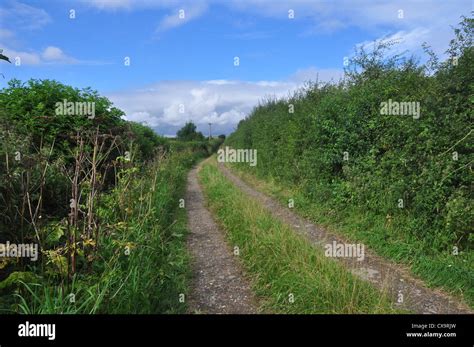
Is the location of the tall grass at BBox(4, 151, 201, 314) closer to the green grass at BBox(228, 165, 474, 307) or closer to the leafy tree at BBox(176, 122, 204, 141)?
the green grass at BBox(228, 165, 474, 307)

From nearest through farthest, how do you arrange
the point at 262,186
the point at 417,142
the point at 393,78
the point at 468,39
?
1. the point at 468,39
2. the point at 417,142
3. the point at 393,78
4. the point at 262,186

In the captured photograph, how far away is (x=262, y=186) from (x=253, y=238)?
735 cm

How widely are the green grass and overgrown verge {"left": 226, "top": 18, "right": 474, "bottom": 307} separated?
1cm

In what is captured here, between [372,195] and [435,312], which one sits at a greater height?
[372,195]

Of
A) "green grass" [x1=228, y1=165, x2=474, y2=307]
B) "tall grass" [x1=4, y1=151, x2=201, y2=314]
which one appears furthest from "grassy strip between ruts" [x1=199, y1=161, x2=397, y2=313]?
"green grass" [x1=228, y1=165, x2=474, y2=307]

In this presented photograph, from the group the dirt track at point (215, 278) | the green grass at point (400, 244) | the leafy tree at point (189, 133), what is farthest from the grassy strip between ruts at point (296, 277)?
the leafy tree at point (189, 133)

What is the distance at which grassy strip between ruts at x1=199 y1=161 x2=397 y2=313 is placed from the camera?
3264 mm

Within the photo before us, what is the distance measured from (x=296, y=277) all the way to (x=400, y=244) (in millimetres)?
2263

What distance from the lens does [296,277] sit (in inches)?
146

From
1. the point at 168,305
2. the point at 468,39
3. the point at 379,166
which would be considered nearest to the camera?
the point at 168,305
